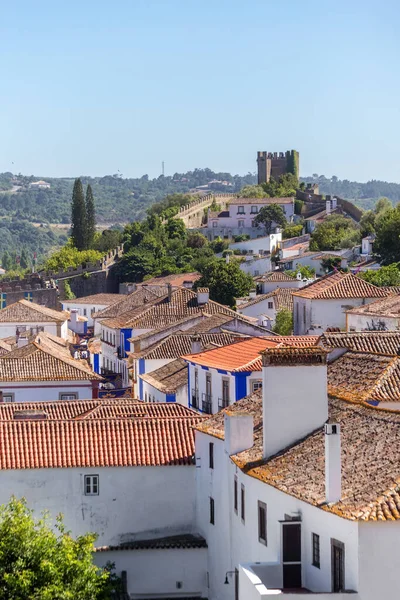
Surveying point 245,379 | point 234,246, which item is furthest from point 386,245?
point 245,379

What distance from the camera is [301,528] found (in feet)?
82.5

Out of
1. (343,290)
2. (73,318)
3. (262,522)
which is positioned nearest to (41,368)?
(343,290)

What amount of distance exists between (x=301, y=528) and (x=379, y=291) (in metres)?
45.5

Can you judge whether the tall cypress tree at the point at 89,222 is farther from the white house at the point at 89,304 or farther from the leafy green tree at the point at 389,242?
the leafy green tree at the point at 389,242

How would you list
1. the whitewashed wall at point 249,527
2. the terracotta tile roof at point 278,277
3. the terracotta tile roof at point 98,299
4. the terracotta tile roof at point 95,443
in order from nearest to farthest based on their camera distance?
the whitewashed wall at point 249,527 → the terracotta tile roof at point 95,443 → the terracotta tile roof at point 278,277 → the terracotta tile roof at point 98,299

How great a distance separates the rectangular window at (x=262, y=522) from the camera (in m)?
27.2

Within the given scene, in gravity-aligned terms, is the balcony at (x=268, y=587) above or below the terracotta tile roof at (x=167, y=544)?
above

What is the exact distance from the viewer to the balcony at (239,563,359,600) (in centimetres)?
2315

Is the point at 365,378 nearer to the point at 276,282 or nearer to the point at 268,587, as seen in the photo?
the point at 268,587

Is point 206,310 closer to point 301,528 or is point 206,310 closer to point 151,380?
point 151,380

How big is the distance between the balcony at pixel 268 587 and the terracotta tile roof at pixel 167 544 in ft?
26.0

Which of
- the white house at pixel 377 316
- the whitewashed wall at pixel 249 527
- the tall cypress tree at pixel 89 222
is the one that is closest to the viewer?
the whitewashed wall at pixel 249 527

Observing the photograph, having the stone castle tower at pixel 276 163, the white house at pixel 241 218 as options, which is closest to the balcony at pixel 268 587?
the white house at pixel 241 218

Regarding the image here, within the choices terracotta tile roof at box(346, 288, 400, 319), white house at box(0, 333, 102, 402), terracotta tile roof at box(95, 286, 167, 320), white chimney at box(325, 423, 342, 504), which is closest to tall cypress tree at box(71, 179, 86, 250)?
terracotta tile roof at box(95, 286, 167, 320)
